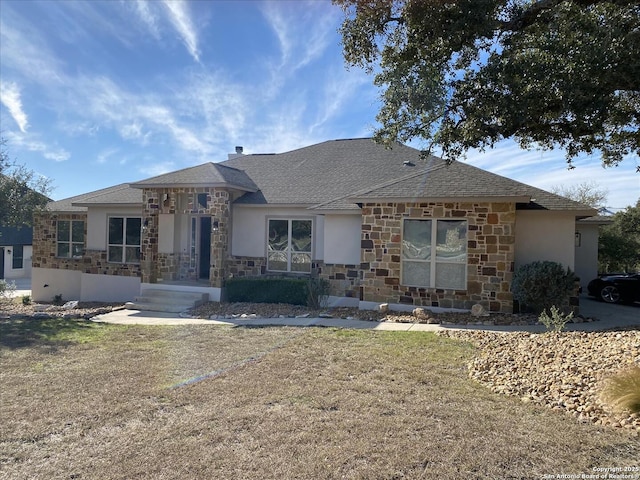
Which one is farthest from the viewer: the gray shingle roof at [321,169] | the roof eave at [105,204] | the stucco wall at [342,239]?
the roof eave at [105,204]

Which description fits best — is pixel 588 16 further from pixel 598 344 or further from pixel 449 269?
pixel 449 269

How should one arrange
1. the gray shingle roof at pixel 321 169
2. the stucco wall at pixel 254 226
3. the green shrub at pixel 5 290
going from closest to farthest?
the stucco wall at pixel 254 226, the gray shingle roof at pixel 321 169, the green shrub at pixel 5 290

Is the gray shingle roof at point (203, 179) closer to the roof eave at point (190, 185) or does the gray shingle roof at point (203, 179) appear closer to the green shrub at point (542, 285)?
the roof eave at point (190, 185)

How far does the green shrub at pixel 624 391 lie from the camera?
176 inches

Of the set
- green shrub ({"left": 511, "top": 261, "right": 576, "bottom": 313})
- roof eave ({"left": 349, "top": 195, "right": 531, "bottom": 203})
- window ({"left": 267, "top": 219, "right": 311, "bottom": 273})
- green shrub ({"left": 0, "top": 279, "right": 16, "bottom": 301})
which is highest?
roof eave ({"left": 349, "top": 195, "right": 531, "bottom": 203})

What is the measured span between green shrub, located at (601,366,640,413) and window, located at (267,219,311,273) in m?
10.4

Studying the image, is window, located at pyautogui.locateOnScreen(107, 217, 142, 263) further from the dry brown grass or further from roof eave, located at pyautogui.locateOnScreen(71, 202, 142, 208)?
the dry brown grass

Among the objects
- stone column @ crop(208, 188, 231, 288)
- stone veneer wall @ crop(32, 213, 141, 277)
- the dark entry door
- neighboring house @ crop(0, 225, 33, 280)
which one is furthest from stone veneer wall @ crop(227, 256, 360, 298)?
neighboring house @ crop(0, 225, 33, 280)

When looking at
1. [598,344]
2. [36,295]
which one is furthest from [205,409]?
[36,295]

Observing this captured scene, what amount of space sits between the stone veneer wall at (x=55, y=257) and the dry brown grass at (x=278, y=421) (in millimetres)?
9918

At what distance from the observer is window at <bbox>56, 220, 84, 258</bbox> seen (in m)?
18.4

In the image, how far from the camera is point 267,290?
44.4 feet

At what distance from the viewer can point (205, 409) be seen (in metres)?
4.95

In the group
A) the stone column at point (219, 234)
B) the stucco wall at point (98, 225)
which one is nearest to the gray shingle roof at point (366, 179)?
the stone column at point (219, 234)
